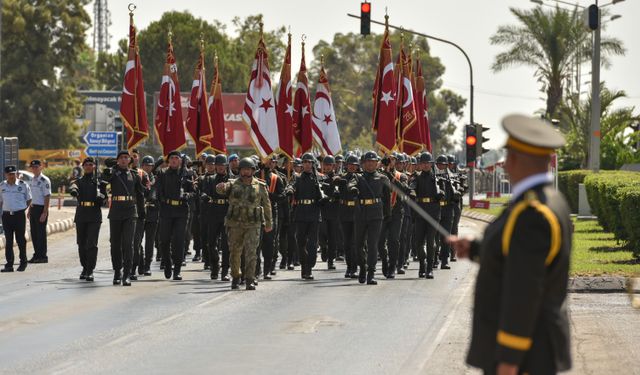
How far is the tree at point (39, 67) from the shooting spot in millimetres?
→ 77750

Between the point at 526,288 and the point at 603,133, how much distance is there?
48.5 m

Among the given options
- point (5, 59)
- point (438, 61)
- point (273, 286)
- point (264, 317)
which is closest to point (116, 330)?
point (264, 317)

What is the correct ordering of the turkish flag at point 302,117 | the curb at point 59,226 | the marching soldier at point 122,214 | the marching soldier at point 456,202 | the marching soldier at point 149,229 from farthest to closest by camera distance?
the curb at point 59,226 < the turkish flag at point 302,117 < the marching soldier at point 456,202 < the marching soldier at point 149,229 < the marching soldier at point 122,214

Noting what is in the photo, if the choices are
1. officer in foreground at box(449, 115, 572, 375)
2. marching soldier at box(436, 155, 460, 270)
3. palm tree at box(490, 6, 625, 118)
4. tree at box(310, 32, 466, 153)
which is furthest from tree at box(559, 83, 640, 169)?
tree at box(310, 32, 466, 153)

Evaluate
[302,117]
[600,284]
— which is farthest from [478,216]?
[600,284]

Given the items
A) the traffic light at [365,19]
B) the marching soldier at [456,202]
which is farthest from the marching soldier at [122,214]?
the traffic light at [365,19]

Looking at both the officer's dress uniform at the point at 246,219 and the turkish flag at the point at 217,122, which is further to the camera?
the turkish flag at the point at 217,122

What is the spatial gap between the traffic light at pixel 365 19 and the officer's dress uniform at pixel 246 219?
1933 centimetres

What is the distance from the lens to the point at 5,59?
77062 millimetres

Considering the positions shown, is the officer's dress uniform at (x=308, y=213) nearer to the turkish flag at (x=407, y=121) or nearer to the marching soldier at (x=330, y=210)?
the marching soldier at (x=330, y=210)

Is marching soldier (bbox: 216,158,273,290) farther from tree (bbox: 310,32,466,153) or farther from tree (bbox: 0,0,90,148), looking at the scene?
tree (bbox: 310,32,466,153)

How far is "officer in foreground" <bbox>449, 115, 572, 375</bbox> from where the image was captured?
5.52 m

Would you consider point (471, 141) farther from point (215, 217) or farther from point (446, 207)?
point (215, 217)

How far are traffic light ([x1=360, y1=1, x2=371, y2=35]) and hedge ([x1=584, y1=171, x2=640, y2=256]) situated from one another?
27.1 feet
